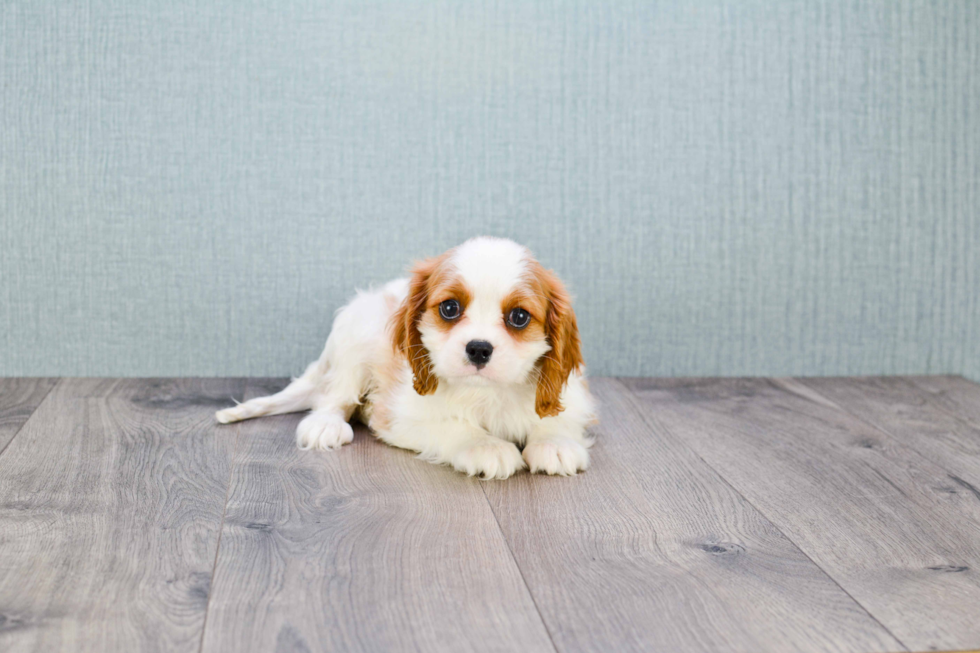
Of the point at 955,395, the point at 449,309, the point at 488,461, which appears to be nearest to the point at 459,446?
the point at 488,461

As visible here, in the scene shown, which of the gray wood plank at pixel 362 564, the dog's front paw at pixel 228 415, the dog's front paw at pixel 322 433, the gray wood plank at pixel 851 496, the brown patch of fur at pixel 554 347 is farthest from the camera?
the dog's front paw at pixel 228 415

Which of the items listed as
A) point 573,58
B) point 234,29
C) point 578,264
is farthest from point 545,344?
point 234,29

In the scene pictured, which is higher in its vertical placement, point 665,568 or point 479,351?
point 479,351

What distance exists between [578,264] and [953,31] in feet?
4.66

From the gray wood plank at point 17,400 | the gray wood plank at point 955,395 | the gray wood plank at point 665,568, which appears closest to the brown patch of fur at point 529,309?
the gray wood plank at point 665,568

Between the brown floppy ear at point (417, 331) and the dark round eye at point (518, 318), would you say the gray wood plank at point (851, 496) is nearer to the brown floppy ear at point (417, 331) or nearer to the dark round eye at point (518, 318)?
the dark round eye at point (518, 318)

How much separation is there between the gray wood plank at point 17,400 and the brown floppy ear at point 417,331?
0.93m

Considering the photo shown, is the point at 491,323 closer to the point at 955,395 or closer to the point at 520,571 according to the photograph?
the point at 520,571

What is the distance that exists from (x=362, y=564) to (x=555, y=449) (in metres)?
0.60

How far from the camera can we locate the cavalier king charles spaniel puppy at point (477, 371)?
1734mm

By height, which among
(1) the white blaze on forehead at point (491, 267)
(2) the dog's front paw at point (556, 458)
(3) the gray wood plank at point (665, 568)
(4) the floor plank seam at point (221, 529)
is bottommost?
(3) the gray wood plank at point (665, 568)

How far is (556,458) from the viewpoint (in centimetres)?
182

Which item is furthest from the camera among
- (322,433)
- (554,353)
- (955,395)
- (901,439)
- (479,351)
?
(955,395)

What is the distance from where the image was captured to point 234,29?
8.24 ft
